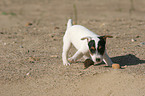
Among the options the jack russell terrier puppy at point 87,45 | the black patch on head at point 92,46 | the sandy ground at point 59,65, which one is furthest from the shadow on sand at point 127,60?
the black patch on head at point 92,46

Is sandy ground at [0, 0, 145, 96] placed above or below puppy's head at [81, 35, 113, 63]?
below

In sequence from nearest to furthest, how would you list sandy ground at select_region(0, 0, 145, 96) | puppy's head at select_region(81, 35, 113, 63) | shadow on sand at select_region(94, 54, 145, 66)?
sandy ground at select_region(0, 0, 145, 96)
puppy's head at select_region(81, 35, 113, 63)
shadow on sand at select_region(94, 54, 145, 66)

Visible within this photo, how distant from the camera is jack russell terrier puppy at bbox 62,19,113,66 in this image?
4.84 m

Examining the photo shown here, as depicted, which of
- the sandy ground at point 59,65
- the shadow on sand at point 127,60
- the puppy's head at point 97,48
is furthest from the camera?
the shadow on sand at point 127,60

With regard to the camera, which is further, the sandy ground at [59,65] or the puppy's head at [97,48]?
the puppy's head at [97,48]

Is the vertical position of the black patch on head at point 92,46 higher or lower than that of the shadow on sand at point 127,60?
higher

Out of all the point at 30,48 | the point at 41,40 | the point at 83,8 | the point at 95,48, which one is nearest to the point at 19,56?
the point at 30,48

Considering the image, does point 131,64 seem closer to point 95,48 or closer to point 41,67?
point 95,48

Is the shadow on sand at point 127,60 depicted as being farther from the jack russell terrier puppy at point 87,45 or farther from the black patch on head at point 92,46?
the black patch on head at point 92,46

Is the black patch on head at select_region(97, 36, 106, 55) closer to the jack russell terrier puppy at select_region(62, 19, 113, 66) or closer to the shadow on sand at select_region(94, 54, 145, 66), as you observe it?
the jack russell terrier puppy at select_region(62, 19, 113, 66)

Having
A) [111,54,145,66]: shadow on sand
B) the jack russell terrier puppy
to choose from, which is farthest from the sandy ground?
the jack russell terrier puppy

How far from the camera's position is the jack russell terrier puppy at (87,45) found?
4844 millimetres

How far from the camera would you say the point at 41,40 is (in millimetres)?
7797

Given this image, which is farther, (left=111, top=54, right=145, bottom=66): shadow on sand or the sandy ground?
(left=111, top=54, right=145, bottom=66): shadow on sand
